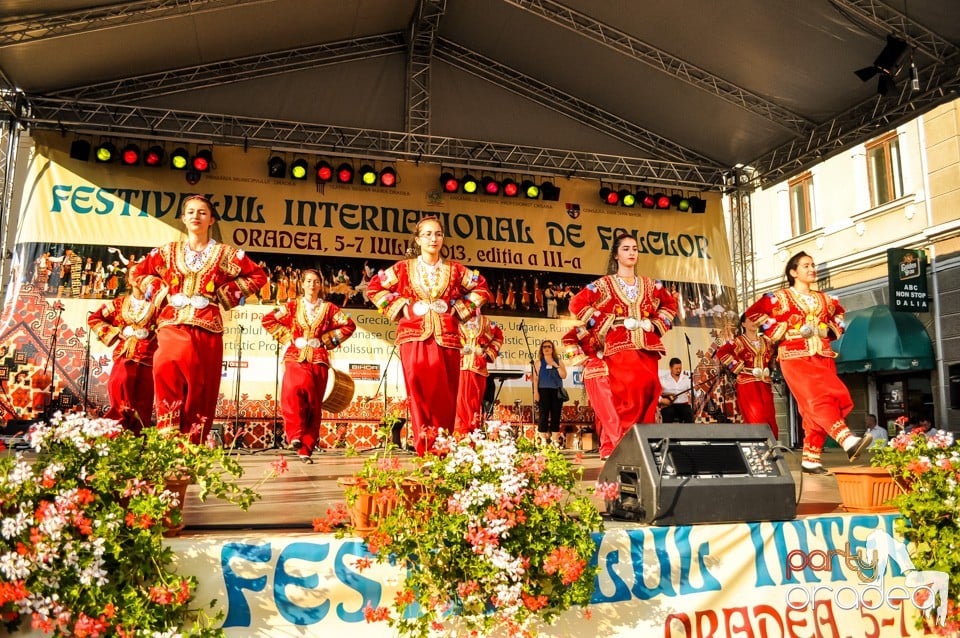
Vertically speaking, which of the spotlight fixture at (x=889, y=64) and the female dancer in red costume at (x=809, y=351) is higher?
the spotlight fixture at (x=889, y=64)

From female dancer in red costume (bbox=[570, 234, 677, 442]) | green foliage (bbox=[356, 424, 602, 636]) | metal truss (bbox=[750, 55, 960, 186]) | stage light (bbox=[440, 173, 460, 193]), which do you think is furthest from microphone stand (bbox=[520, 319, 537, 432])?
green foliage (bbox=[356, 424, 602, 636])

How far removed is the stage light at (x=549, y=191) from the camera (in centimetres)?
966

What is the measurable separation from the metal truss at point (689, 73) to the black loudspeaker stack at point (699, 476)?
20.8 ft

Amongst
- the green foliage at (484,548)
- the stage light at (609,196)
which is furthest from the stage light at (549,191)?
the green foliage at (484,548)

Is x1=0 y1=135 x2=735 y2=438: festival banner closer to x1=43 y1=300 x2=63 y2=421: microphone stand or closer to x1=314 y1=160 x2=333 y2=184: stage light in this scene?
x1=43 y1=300 x2=63 y2=421: microphone stand

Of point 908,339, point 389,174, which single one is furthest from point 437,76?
point 908,339

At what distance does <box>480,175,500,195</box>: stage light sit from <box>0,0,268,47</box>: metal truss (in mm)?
3413

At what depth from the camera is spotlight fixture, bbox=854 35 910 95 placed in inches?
264

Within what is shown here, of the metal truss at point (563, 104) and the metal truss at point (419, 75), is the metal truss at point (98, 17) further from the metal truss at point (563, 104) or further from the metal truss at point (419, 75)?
the metal truss at point (563, 104)

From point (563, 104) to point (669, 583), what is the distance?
8.21 meters

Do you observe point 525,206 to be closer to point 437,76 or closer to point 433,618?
point 437,76

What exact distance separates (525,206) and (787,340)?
5064 millimetres

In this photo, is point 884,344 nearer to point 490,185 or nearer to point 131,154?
point 490,185

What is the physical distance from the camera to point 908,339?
11102 mm
